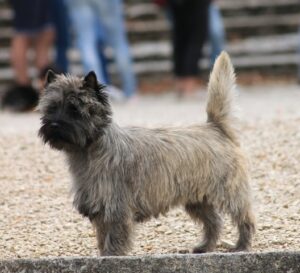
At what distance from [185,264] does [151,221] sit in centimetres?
191

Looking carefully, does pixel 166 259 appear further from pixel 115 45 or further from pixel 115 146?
pixel 115 45

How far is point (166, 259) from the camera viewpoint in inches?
240

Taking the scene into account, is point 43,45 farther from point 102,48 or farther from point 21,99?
point 21,99

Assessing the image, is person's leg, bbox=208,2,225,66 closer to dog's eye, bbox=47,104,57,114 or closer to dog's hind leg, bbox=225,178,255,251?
dog's hind leg, bbox=225,178,255,251

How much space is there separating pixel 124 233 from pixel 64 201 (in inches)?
78.5

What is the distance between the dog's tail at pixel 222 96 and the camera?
7.36 metres

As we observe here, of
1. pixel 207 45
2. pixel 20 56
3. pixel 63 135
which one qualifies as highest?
pixel 63 135

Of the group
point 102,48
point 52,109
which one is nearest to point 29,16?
point 102,48

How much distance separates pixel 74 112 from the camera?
21.6 feet

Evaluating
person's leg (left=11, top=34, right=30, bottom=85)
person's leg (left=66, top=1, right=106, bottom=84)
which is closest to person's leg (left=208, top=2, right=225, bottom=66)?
person's leg (left=66, top=1, right=106, bottom=84)

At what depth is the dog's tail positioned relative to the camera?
736cm

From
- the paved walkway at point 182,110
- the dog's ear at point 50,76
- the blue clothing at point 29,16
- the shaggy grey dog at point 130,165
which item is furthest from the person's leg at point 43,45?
the dog's ear at point 50,76

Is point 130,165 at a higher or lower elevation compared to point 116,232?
higher

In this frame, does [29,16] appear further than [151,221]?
Yes
